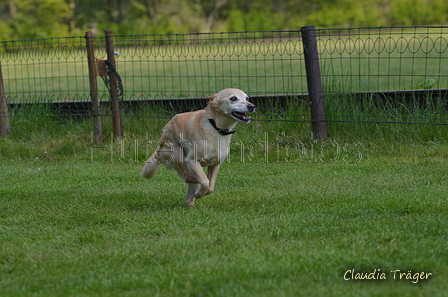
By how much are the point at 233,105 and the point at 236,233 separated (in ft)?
3.56

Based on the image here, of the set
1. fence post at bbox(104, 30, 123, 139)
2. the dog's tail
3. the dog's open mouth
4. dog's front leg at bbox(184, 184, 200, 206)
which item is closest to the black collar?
the dog's open mouth

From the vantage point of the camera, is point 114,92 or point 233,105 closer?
point 233,105

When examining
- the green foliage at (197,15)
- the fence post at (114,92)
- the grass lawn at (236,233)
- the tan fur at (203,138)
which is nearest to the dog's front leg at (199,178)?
the tan fur at (203,138)

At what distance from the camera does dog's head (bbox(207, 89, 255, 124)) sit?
14.9 feet

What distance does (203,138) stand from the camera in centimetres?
466

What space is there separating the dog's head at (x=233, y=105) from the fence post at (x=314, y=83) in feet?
9.45

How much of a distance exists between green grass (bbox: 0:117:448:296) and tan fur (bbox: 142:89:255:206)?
29cm

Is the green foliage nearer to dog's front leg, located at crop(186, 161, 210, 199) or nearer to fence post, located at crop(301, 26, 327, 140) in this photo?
fence post, located at crop(301, 26, 327, 140)

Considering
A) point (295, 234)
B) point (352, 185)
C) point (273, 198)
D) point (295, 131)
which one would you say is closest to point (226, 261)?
point (295, 234)

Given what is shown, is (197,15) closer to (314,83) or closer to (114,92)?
(114,92)

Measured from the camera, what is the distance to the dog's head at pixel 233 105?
455cm

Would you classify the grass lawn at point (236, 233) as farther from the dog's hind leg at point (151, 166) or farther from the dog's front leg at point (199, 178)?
the dog's hind leg at point (151, 166)

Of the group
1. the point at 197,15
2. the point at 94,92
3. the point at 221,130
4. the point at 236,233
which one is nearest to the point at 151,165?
the point at 221,130

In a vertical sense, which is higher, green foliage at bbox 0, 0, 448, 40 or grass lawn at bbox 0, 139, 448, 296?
green foliage at bbox 0, 0, 448, 40
